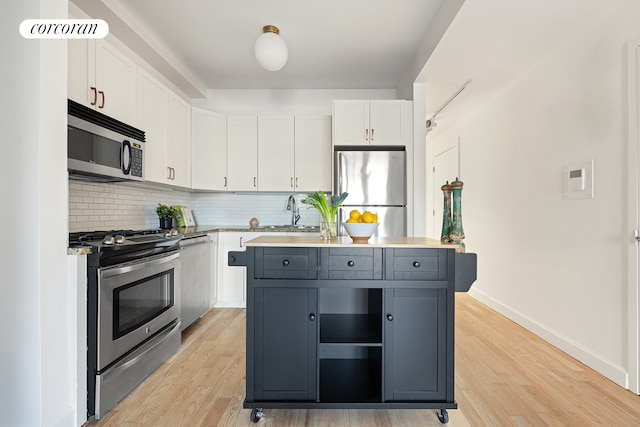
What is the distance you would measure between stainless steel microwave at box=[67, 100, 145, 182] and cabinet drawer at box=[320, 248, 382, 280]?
5.39ft

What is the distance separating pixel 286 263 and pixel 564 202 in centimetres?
246

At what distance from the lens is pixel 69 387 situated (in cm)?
173

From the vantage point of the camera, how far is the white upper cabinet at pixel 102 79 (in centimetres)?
219

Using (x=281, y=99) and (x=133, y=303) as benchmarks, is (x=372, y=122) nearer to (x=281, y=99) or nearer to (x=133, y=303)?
(x=281, y=99)

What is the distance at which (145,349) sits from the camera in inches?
88.9

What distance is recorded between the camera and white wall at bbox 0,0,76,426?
1553 millimetres

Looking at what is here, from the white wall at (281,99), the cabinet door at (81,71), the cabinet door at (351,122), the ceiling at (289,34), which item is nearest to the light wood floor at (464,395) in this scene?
the cabinet door at (81,71)

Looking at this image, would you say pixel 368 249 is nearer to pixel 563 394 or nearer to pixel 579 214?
pixel 563 394

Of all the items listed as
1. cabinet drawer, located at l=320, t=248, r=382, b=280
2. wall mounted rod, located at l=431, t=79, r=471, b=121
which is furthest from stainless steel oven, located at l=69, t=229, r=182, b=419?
wall mounted rod, located at l=431, t=79, r=471, b=121

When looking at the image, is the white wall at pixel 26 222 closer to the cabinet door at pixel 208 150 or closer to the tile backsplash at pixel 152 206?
the tile backsplash at pixel 152 206

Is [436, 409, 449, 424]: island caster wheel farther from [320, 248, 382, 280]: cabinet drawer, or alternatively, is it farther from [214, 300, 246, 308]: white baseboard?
[214, 300, 246, 308]: white baseboard

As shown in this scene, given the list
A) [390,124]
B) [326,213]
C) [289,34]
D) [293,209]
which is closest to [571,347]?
[326,213]

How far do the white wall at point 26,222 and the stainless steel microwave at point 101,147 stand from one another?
0.49 meters

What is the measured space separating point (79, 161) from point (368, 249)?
1.85 metres
